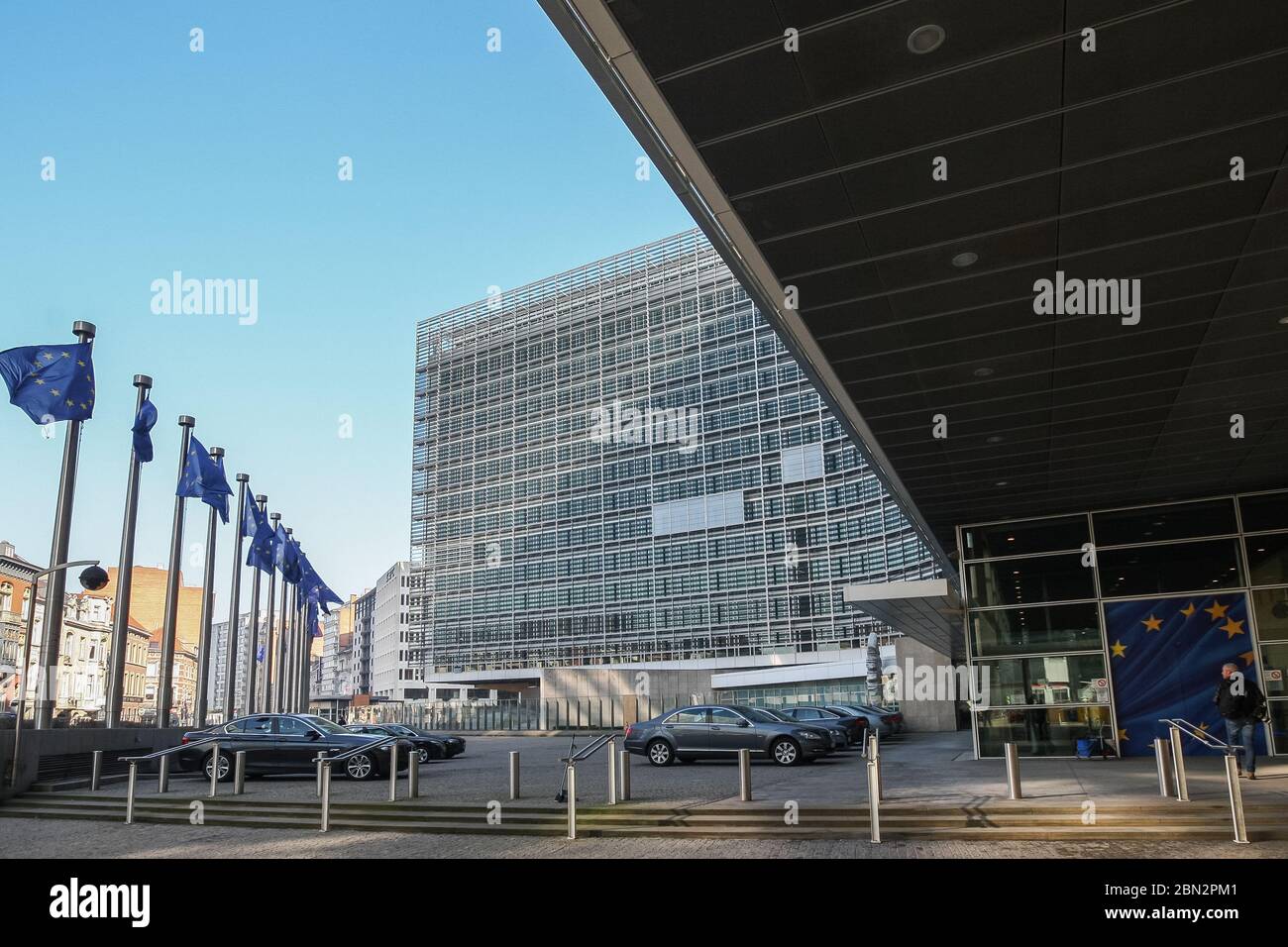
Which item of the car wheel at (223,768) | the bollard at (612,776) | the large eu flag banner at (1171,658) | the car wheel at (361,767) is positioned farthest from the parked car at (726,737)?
the car wheel at (223,768)

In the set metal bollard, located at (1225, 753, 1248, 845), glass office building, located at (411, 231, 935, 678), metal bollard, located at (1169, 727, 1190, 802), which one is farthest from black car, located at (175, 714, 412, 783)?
glass office building, located at (411, 231, 935, 678)

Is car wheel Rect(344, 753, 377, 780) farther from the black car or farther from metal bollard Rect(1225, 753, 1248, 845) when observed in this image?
metal bollard Rect(1225, 753, 1248, 845)

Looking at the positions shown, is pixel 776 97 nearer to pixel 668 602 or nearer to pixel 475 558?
pixel 668 602

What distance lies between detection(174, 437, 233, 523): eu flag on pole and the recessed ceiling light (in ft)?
85.7

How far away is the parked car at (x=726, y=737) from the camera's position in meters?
20.9

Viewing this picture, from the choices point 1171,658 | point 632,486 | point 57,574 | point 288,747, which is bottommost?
point 288,747

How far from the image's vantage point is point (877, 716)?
31844mm

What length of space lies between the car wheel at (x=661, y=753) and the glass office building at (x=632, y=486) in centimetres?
3920

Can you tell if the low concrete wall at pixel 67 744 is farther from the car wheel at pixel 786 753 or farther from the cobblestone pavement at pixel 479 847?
the car wheel at pixel 786 753

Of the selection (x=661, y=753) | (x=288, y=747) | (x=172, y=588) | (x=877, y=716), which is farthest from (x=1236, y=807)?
(x=172, y=588)

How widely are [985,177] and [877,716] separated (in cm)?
2630

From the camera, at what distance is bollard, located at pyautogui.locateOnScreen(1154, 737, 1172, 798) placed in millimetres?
11766

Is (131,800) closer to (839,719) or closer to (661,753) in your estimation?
(661,753)
